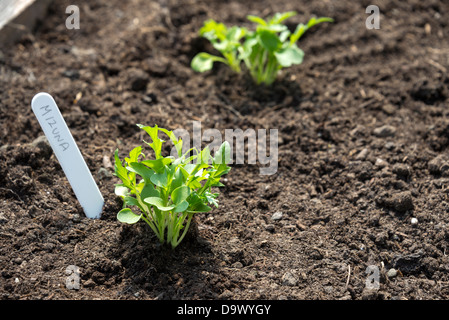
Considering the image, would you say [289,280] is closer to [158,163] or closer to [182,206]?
[182,206]

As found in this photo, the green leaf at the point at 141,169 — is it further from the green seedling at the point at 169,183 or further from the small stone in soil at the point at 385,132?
the small stone in soil at the point at 385,132

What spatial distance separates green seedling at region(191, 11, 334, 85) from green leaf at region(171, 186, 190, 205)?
118cm

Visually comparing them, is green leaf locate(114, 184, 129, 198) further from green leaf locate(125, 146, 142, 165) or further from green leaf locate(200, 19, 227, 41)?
green leaf locate(200, 19, 227, 41)

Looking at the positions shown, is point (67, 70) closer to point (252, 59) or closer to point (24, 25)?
point (24, 25)

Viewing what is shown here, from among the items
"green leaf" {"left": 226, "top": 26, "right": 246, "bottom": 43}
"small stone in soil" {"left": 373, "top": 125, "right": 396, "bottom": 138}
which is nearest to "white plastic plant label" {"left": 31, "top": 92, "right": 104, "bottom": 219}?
"green leaf" {"left": 226, "top": 26, "right": 246, "bottom": 43}

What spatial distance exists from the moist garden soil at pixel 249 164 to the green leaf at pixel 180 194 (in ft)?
0.95

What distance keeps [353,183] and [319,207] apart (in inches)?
8.5

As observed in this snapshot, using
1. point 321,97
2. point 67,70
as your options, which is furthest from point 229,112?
point 67,70

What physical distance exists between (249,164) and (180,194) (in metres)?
0.75

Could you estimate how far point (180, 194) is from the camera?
178 cm

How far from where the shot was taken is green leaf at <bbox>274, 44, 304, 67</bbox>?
8.92ft

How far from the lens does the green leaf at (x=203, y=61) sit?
9.34 ft

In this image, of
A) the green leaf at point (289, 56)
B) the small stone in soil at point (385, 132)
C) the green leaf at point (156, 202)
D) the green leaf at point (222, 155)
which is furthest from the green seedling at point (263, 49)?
the green leaf at point (156, 202)

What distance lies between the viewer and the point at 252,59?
9.41 ft
